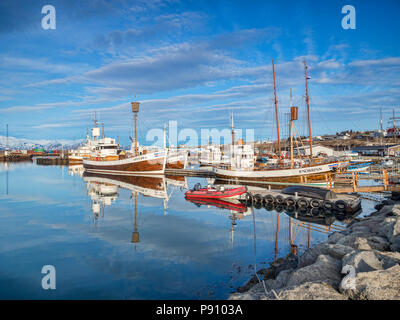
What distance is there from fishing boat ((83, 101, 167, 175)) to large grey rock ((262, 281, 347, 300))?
5202 centimetres

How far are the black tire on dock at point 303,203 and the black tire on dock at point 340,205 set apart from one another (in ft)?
7.62

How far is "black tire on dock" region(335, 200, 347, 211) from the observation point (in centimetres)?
2409

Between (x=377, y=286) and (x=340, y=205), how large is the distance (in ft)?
61.4

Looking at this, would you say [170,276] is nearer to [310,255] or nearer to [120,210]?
[310,255]

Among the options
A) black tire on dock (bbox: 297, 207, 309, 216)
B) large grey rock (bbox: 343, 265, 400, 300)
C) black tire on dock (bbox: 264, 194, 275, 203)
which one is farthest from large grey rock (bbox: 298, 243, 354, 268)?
black tire on dock (bbox: 264, 194, 275, 203)

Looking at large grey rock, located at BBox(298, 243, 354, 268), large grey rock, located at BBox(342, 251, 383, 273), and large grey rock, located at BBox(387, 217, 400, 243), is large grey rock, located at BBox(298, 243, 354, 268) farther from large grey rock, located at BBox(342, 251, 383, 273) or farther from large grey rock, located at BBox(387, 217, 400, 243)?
large grey rock, located at BBox(387, 217, 400, 243)

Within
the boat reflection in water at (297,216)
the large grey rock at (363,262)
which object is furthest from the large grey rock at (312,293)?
the boat reflection in water at (297,216)

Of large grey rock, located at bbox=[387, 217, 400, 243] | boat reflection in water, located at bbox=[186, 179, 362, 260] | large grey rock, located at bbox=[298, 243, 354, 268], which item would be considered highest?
large grey rock, located at bbox=[387, 217, 400, 243]

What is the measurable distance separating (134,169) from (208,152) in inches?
1705

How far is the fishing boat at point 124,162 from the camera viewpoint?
194ft

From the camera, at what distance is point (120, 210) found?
26891 mm

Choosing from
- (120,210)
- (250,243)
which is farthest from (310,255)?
(120,210)

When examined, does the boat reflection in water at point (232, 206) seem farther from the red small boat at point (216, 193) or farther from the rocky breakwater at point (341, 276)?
the rocky breakwater at point (341, 276)
